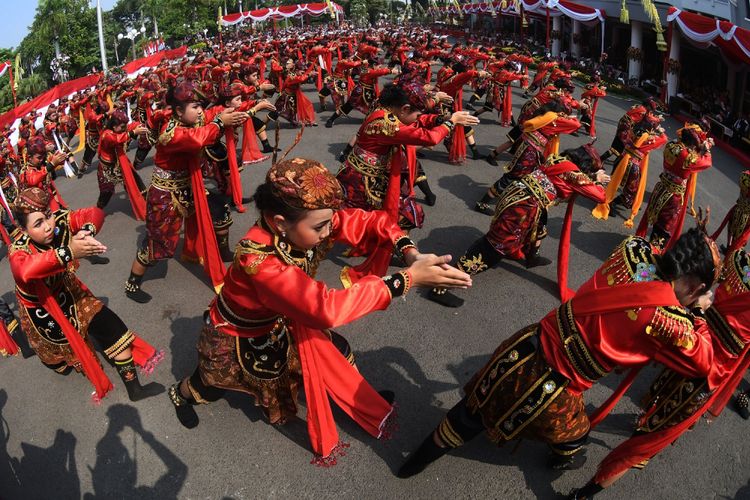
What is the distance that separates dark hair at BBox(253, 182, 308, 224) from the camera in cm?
226

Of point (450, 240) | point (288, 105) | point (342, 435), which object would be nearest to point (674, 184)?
point (450, 240)

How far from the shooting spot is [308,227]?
7.57ft

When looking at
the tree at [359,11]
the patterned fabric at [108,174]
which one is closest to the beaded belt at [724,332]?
the patterned fabric at [108,174]

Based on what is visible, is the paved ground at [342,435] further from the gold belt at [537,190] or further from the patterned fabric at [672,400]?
the gold belt at [537,190]

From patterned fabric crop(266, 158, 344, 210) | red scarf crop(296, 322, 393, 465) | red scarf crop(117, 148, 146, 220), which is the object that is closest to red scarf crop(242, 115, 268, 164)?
red scarf crop(117, 148, 146, 220)

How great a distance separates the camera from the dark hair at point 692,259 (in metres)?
2.12

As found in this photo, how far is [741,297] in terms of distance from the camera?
8.41ft

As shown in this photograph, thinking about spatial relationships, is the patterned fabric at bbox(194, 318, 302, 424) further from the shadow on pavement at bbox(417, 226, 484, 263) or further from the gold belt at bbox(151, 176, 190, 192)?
the shadow on pavement at bbox(417, 226, 484, 263)

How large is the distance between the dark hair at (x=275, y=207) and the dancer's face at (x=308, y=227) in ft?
0.06

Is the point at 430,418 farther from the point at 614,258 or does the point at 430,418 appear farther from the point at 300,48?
the point at 300,48

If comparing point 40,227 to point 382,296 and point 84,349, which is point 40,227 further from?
point 382,296

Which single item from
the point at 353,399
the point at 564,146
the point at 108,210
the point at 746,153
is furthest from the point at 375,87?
the point at 353,399

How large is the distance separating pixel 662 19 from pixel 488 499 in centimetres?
1659

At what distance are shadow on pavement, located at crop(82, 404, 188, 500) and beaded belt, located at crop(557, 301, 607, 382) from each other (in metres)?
2.39
